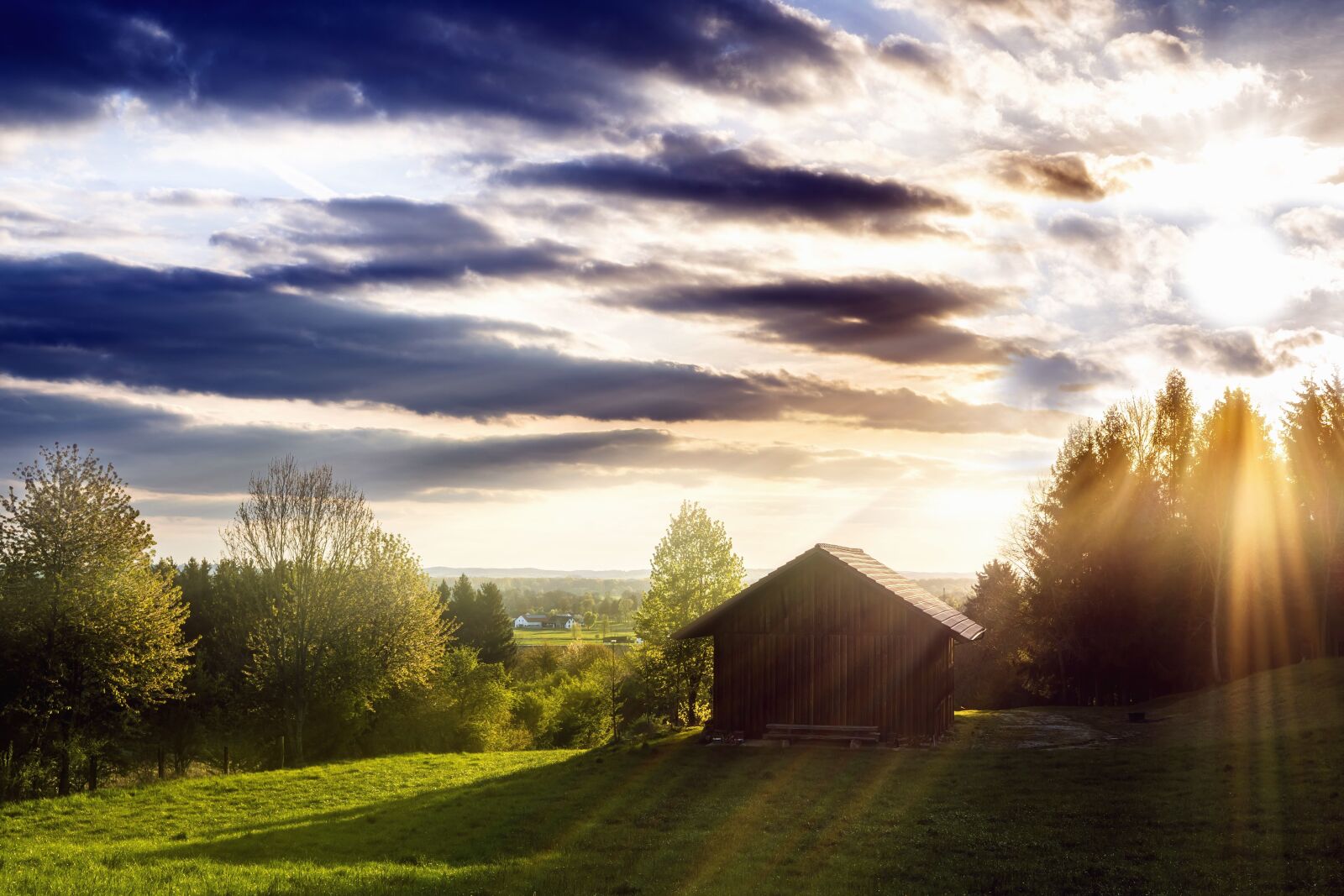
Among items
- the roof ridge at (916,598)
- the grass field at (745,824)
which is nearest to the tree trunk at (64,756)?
the grass field at (745,824)

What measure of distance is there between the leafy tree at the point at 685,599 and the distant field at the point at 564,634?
8345cm

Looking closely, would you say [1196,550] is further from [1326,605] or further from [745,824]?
[745,824]

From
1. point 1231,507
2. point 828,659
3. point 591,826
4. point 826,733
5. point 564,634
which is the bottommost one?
point 564,634

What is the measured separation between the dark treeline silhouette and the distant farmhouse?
11497cm

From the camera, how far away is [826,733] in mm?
31703

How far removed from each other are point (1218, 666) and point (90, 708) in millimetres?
56335

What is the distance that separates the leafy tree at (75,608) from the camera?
29625 mm

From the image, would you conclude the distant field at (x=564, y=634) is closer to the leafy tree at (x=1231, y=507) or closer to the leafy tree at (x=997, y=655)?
the leafy tree at (x=997, y=655)

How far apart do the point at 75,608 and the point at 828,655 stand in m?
26.0

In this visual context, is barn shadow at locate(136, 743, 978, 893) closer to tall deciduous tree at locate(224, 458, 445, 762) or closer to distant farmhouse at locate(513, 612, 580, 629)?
tall deciduous tree at locate(224, 458, 445, 762)

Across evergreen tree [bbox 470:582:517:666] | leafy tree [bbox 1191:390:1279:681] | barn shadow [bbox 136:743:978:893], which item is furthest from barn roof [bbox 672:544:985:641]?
evergreen tree [bbox 470:582:517:666]

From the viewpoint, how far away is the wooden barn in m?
31.5

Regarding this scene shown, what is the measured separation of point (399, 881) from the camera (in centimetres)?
1531

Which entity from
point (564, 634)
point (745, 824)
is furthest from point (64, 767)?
point (564, 634)
